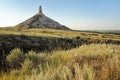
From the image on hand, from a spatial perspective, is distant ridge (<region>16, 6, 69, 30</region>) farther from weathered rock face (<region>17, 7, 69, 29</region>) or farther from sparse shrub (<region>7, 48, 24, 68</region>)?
sparse shrub (<region>7, 48, 24, 68</region>)

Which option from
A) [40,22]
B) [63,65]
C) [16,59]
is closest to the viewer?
[63,65]

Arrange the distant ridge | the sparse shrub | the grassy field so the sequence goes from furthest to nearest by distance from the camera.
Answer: the distant ridge, the sparse shrub, the grassy field

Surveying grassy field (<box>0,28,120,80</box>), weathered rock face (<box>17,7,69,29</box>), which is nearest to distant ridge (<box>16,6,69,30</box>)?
weathered rock face (<box>17,7,69,29</box>)

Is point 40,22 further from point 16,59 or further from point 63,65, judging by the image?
point 63,65

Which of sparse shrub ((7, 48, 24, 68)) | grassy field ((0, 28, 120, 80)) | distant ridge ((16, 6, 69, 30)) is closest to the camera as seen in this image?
grassy field ((0, 28, 120, 80))

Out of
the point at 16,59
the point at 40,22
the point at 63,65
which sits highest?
the point at 40,22

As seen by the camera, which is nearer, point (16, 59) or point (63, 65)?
point (63, 65)

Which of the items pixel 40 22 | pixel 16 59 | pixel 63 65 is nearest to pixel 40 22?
pixel 40 22

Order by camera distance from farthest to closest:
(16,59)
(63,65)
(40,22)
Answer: (40,22), (16,59), (63,65)

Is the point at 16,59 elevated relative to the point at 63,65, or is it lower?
lower

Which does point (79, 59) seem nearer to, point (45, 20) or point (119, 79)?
point (119, 79)

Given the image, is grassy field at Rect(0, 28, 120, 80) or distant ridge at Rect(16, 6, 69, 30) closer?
grassy field at Rect(0, 28, 120, 80)

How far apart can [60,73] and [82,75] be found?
820 mm

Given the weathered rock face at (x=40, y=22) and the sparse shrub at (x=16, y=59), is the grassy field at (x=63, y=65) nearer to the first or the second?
the sparse shrub at (x=16, y=59)
